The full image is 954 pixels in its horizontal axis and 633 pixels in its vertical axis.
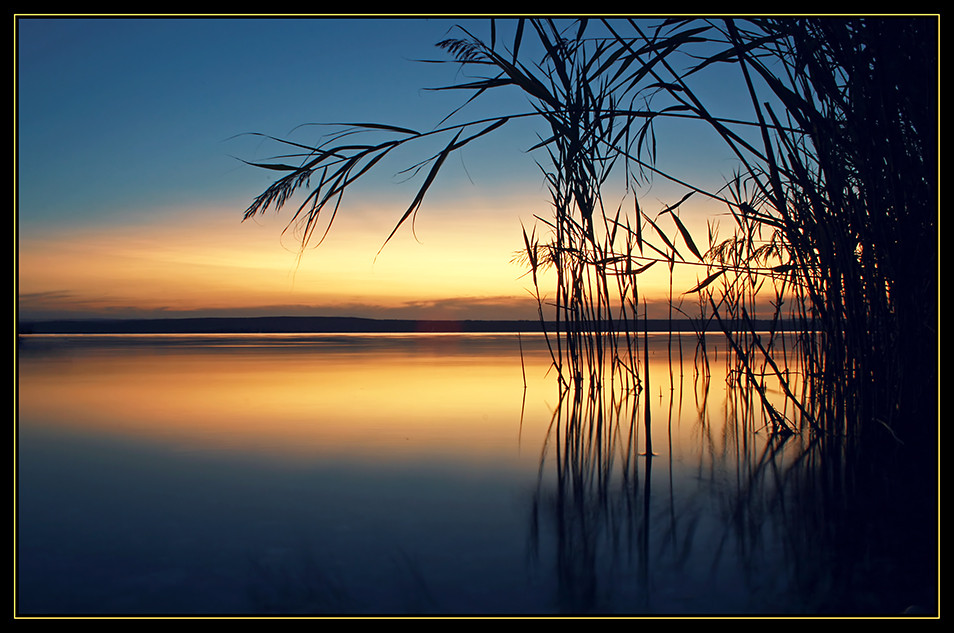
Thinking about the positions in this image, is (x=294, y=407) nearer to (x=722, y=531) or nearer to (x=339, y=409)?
(x=339, y=409)

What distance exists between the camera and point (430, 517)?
1.49 m

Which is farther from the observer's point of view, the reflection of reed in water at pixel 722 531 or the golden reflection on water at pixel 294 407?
the golden reflection on water at pixel 294 407

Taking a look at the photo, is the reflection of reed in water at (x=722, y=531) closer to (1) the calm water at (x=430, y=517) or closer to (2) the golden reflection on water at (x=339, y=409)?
(1) the calm water at (x=430, y=517)

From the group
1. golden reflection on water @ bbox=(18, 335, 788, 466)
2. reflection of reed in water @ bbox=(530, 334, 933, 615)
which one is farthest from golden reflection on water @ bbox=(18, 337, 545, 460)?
reflection of reed in water @ bbox=(530, 334, 933, 615)

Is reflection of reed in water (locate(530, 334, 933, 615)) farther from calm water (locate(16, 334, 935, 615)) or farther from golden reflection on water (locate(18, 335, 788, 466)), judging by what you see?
golden reflection on water (locate(18, 335, 788, 466))

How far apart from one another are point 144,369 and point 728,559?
5.65 metres

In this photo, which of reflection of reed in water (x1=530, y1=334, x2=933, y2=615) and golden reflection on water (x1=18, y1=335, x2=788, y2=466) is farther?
golden reflection on water (x1=18, y1=335, x2=788, y2=466)

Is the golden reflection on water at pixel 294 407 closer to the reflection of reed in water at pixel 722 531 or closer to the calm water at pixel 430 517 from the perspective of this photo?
the calm water at pixel 430 517

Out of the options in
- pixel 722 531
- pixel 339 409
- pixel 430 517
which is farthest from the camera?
pixel 339 409

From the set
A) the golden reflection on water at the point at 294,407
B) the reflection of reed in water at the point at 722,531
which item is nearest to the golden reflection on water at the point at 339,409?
the golden reflection on water at the point at 294,407

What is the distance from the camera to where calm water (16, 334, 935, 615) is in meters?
1.07

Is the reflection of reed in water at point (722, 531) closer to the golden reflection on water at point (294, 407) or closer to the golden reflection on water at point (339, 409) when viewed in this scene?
the golden reflection on water at point (339, 409)

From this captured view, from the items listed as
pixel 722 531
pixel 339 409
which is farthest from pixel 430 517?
pixel 339 409

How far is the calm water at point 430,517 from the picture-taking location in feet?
3.52
